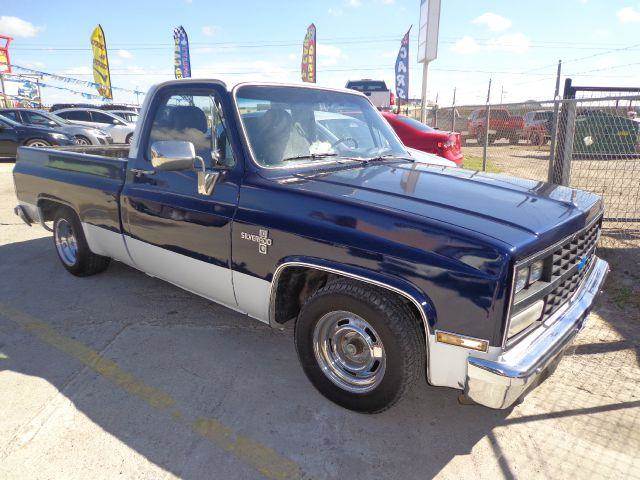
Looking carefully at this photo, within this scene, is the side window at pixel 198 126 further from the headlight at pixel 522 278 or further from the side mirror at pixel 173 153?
the headlight at pixel 522 278

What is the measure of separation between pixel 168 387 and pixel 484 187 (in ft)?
8.01

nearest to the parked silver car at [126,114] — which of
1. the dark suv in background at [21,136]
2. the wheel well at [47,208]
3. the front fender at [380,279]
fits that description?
the dark suv in background at [21,136]

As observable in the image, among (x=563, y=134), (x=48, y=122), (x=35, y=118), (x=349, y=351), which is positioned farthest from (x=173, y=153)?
(x=35, y=118)

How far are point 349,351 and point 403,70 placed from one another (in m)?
23.2

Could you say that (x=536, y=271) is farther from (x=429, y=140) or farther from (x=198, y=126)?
(x=429, y=140)

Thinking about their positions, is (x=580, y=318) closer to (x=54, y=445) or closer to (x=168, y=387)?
(x=168, y=387)

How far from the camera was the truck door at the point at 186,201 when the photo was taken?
3.07m

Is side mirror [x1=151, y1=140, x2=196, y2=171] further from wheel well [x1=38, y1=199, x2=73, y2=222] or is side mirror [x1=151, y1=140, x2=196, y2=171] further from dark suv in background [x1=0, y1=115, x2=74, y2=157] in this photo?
dark suv in background [x1=0, y1=115, x2=74, y2=157]

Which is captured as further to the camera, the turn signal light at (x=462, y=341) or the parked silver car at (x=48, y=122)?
the parked silver car at (x=48, y=122)

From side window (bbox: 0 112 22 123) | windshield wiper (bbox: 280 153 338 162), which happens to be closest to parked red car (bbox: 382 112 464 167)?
windshield wiper (bbox: 280 153 338 162)

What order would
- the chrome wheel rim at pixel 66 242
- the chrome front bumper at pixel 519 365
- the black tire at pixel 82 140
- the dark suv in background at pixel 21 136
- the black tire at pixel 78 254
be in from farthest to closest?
1. the black tire at pixel 82 140
2. the dark suv in background at pixel 21 136
3. the chrome wheel rim at pixel 66 242
4. the black tire at pixel 78 254
5. the chrome front bumper at pixel 519 365

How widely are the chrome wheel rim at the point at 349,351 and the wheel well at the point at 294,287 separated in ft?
0.89

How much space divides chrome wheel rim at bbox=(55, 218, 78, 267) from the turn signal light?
4.05m

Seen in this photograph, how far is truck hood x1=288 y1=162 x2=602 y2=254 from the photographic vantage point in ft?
7.50
